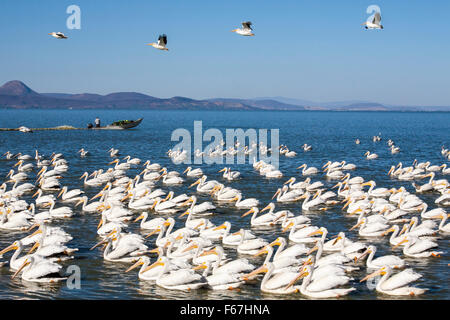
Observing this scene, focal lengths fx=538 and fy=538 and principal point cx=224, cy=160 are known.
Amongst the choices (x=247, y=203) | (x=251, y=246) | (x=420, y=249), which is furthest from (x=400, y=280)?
(x=247, y=203)

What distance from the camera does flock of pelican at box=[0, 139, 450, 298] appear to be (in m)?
15.4

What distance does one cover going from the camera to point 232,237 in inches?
778

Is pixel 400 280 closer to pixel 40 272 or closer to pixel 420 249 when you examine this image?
pixel 420 249

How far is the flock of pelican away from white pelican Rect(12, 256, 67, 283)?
3 centimetres

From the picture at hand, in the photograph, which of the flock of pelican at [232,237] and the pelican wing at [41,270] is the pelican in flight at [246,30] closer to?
the flock of pelican at [232,237]

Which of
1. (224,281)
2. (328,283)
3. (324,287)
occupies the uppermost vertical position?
(328,283)

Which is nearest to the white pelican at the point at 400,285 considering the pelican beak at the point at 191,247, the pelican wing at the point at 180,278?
the pelican wing at the point at 180,278

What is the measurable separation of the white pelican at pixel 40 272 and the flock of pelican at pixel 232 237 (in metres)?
0.03

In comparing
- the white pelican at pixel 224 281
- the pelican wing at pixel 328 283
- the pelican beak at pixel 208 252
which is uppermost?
the pelican beak at pixel 208 252

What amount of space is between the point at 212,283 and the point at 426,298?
597 centimetres

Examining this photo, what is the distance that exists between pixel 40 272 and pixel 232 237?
6.94 metres

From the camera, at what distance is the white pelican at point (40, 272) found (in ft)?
52.0

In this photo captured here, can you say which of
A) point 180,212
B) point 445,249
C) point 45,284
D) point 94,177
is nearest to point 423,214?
point 445,249

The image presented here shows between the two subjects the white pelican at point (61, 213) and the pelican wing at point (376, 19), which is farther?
the white pelican at point (61, 213)
